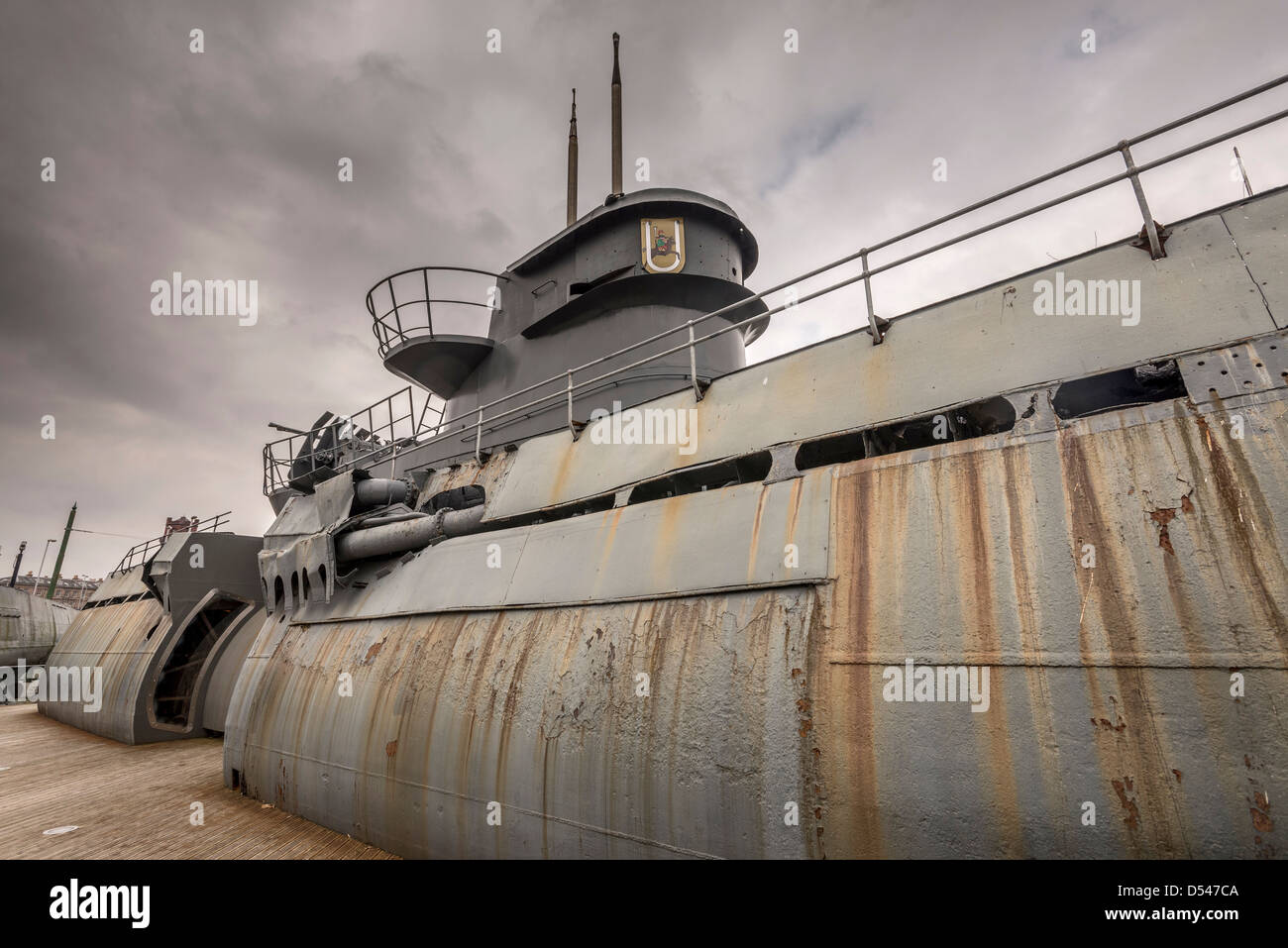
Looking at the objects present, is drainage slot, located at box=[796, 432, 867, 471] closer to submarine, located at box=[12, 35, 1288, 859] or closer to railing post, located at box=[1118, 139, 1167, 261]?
submarine, located at box=[12, 35, 1288, 859]

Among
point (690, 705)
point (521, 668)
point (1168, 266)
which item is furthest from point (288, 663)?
point (1168, 266)

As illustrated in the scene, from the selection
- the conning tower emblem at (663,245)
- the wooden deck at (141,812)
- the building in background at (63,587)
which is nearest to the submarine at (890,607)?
the wooden deck at (141,812)

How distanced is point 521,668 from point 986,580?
4.06 m

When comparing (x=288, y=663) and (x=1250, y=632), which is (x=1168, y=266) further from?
(x=288, y=663)

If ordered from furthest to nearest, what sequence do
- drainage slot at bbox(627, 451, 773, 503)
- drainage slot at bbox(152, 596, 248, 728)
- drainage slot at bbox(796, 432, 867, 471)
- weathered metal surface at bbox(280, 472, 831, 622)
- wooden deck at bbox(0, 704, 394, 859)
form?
drainage slot at bbox(152, 596, 248, 728) → wooden deck at bbox(0, 704, 394, 859) → drainage slot at bbox(627, 451, 773, 503) → drainage slot at bbox(796, 432, 867, 471) → weathered metal surface at bbox(280, 472, 831, 622)

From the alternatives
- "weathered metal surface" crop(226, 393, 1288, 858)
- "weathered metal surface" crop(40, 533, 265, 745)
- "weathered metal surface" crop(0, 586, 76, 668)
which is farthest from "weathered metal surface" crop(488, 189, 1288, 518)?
"weathered metal surface" crop(0, 586, 76, 668)

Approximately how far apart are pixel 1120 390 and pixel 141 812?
39.2ft

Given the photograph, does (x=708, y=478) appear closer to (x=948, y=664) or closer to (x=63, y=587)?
(x=948, y=664)

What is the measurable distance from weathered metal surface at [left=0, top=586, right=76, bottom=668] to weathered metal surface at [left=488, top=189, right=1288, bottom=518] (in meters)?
34.8

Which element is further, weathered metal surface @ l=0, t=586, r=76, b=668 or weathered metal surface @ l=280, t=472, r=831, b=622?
weathered metal surface @ l=0, t=586, r=76, b=668

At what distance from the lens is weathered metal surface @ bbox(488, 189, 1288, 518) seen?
3.99 m

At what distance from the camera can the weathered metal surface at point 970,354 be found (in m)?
3.99

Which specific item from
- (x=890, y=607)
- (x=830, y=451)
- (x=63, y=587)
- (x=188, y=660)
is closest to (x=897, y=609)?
(x=890, y=607)

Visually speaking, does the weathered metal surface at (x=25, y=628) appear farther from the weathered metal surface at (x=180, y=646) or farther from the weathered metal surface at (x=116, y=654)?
the weathered metal surface at (x=180, y=646)
